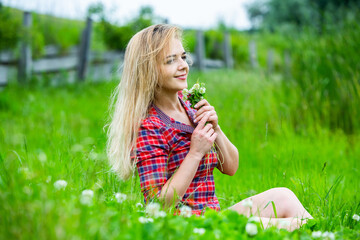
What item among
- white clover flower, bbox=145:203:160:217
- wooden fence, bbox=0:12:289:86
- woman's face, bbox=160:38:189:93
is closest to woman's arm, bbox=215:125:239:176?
woman's face, bbox=160:38:189:93

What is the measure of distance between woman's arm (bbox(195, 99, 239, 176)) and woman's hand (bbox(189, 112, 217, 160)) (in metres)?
0.03

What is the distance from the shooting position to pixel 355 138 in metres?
5.07

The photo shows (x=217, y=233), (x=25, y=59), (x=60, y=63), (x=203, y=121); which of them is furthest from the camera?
(x=60, y=63)

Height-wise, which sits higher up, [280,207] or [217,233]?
[217,233]

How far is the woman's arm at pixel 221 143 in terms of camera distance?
2534 millimetres

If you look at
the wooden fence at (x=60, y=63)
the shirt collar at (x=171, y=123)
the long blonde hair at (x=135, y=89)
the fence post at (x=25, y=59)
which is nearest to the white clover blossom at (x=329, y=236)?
the shirt collar at (x=171, y=123)

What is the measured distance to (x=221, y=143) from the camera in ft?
8.76

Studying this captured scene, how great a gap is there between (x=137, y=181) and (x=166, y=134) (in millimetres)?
486

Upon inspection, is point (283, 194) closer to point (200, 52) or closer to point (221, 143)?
point (221, 143)

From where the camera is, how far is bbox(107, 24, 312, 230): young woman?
2.43 m

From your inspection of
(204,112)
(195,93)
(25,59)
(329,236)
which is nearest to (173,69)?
(195,93)

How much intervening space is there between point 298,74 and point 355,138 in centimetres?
156

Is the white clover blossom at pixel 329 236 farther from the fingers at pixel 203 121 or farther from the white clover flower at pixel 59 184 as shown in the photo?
the white clover flower at pixel 59 184

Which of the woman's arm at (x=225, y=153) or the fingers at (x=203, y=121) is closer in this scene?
the fingers at (x=203, y=121)
